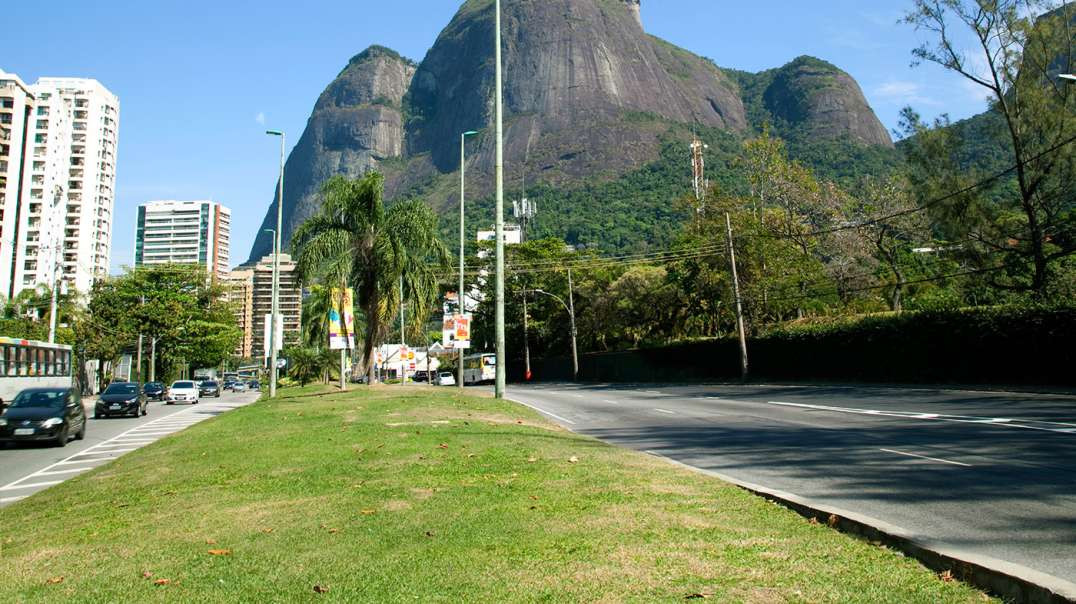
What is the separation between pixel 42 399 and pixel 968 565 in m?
21.6

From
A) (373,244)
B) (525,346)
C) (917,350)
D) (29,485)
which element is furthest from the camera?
(525,346)

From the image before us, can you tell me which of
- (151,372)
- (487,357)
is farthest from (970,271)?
(151,372)

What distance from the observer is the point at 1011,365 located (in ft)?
94.9

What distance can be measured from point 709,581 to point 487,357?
229ft

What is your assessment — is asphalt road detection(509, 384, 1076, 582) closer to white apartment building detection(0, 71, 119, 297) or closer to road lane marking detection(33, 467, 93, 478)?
road lane marking detection(33, 467, 93, 478)

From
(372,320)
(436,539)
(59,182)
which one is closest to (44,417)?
(372,320)

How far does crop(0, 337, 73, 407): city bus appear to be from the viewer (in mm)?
30031

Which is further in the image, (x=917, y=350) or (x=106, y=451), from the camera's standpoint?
(x=917, y=350)

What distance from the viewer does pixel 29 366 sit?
32.3 m

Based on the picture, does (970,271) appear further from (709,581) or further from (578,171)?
(578,171)

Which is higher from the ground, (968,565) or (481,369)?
(481,369)

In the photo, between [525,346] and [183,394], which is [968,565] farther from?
[525,346]

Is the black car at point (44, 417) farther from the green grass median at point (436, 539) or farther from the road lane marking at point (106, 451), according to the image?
the green grass median at point (436, 539)

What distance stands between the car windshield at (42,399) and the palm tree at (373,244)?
12.5m
